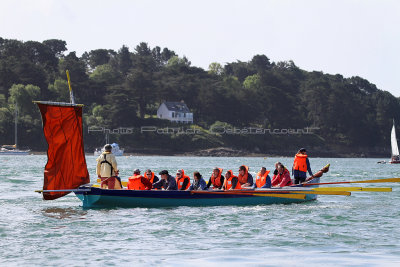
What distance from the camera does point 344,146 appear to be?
180 metres

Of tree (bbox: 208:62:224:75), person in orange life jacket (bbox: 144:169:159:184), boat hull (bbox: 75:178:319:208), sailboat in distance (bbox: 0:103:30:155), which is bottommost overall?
boat hull (bbox: 75:178:319:208)

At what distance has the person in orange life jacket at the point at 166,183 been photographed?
2883 cm

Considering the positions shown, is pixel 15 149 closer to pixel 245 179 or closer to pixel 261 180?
pixel 261 180

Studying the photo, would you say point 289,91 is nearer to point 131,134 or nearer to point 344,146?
point 344,146

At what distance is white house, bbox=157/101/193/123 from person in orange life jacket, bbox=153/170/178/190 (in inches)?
4963

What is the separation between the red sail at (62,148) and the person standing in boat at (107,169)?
2.71 ft

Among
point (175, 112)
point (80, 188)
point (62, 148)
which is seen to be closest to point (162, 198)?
point (80, 188)

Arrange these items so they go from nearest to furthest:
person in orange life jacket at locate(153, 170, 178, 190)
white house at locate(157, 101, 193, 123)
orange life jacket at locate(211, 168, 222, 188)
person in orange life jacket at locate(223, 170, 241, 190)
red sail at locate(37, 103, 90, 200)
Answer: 1. red sail at locate(37, 103, 90, 200)
2. person in orange life jacket at locate(153, 170, 178, 190)
3. person in orange life jacket at locate(223, 170, 241, 190)
4. orange life jacket at locate(211, 168, 222, 188)
5. white house at locate(157, 101, 193, 123)

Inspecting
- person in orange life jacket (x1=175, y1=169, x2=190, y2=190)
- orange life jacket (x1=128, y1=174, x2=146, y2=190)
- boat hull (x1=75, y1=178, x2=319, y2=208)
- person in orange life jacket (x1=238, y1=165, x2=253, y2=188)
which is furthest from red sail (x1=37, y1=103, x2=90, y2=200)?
person in orange life jacket (x1=238, y1=165, x2=253, y2=188)

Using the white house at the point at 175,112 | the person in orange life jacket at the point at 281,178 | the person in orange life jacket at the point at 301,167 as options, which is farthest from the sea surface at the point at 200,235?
the white house at the point at 175,112

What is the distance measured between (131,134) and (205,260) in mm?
127520

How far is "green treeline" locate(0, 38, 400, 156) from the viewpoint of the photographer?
466 ft

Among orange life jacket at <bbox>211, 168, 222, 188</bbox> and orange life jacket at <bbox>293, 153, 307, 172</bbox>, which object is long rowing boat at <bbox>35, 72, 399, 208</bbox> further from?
orange life jacket at <bbox>293, 153, 307, 172</bbox>

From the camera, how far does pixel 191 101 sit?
162500 mm
